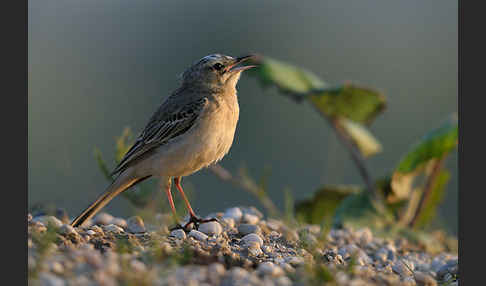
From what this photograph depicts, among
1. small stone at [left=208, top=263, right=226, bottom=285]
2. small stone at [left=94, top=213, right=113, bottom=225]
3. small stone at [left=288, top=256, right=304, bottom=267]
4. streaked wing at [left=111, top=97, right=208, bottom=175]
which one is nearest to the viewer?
small stone at [left=208, top=263, right=226, bottom=285]

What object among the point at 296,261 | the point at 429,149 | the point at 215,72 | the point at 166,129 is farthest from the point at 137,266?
the point at 429,149

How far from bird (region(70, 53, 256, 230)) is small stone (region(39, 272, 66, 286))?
7.27 ft

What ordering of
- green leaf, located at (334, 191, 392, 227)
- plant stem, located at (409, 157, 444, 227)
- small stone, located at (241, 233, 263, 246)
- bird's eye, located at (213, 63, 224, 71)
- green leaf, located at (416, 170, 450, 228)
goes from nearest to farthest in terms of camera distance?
small stone, located at (241, 233, 263, 246), bird's eye, located at (213, 63, 224, 71), green leaf, located at (334, 191, 392, 227), plant stem, located at (409, 157, 444, 227), green leaf, located at (416, 170, 450, 228)

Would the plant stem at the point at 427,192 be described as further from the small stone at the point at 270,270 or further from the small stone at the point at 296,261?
the small stone at the point at 270,270

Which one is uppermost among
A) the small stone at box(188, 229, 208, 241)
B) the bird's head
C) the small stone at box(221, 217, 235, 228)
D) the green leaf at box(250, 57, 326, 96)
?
the bird's head

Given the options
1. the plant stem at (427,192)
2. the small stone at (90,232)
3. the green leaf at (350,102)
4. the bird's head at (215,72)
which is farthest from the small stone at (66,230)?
the plant stem at (427,192)

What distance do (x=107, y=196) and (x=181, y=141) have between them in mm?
884

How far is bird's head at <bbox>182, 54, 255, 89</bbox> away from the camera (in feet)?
21.9

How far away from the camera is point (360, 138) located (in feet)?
27.1

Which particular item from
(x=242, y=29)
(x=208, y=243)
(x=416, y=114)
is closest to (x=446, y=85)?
(x=416, y=114)

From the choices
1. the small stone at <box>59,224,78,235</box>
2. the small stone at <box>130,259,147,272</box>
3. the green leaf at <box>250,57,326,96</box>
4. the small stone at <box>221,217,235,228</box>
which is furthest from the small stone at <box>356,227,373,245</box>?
the small stone at <box>130,259,147,272</box>

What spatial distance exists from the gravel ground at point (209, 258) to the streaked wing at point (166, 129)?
2.01 feet

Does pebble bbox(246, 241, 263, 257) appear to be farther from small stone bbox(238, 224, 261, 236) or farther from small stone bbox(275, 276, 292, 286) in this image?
small stone bbox(275, 276, 292, 286)

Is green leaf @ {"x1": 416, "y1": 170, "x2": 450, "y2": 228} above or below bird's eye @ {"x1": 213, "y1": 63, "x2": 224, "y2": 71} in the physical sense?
below
